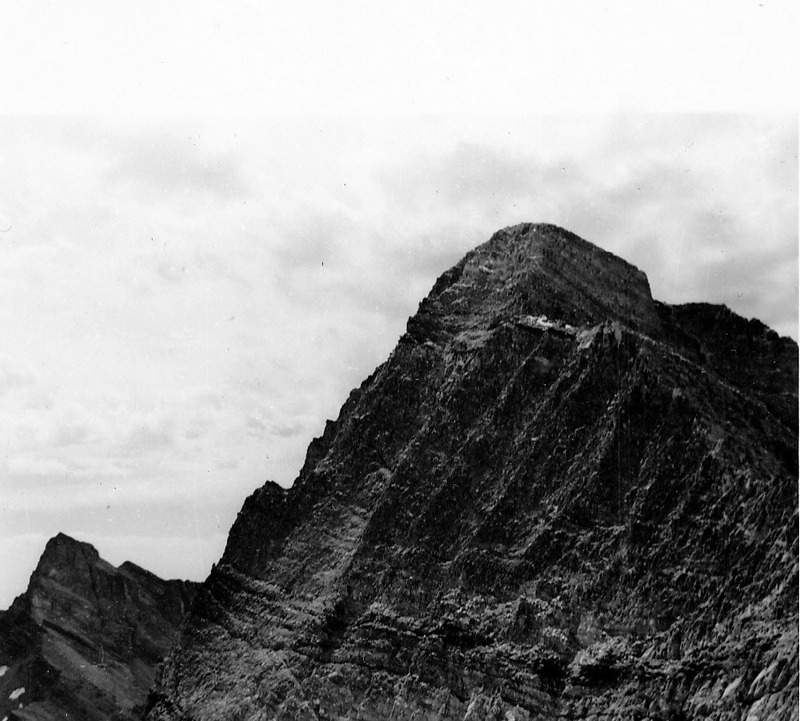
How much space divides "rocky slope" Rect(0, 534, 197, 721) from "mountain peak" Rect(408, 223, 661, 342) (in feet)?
180

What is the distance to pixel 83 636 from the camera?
11281 centimetres

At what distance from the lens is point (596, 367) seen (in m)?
52.8

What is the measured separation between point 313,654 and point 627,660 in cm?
2116

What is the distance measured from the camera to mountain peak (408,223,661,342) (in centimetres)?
6197

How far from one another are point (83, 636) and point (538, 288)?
75.5 m

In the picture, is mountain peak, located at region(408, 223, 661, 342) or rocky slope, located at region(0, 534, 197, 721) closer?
mountain peak, located at region(408, 223, 661, 342)

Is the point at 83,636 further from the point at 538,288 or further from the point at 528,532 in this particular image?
the point at 528,532

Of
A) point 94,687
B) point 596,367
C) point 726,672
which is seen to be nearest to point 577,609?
point 726,672

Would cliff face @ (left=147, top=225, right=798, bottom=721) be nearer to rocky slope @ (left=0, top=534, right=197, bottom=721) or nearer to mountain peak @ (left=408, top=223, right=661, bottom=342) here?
mountain peak @ (left=408, top=223, right=661, bottom=342)

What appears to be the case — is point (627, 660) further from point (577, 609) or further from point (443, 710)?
point (443, 710)

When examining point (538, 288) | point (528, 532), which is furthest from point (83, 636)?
point (528, 532)

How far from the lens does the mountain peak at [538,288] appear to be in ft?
203

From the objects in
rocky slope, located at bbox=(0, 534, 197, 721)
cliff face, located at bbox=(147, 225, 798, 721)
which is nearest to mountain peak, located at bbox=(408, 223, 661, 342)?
cliff face, located at bbox=(147, 225, 798, 721)

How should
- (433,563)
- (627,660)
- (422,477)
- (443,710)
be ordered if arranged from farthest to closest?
(422,477)
(433,563)
(443,710)
(627,660)
